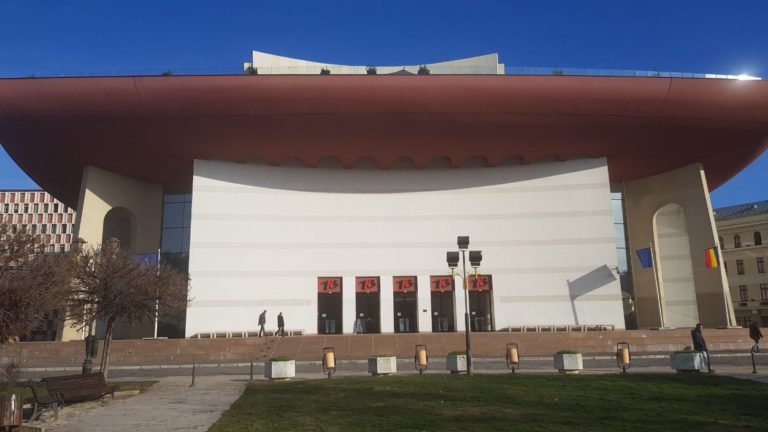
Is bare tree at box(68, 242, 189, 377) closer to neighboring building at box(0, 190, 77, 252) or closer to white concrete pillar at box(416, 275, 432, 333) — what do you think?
white concrete pillar at box(416, 275, 432, 333)

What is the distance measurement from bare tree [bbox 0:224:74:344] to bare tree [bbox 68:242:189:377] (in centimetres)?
571

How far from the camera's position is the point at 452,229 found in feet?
130

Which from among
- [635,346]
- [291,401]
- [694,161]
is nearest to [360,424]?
[291,401]

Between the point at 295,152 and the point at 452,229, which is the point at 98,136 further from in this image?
the point at 452,229

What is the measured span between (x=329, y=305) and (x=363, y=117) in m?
12.9

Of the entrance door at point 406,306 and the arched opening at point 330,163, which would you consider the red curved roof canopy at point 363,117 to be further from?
the entrance door at point 406,306

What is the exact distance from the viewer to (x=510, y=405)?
39.7 ft

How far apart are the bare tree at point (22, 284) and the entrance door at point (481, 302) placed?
2966 cm

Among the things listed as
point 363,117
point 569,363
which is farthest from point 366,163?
point 569,363

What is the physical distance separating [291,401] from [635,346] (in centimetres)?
2350

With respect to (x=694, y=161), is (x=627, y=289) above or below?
below

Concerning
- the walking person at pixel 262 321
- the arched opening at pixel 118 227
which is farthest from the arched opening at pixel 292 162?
the arched opening at pixel 118 227

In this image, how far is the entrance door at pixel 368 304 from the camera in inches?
1534

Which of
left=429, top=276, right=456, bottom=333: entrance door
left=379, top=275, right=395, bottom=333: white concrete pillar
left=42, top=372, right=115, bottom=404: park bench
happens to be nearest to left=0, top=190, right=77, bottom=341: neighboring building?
left=379, top=275, right=395, bottom=333: white concrete pillar
